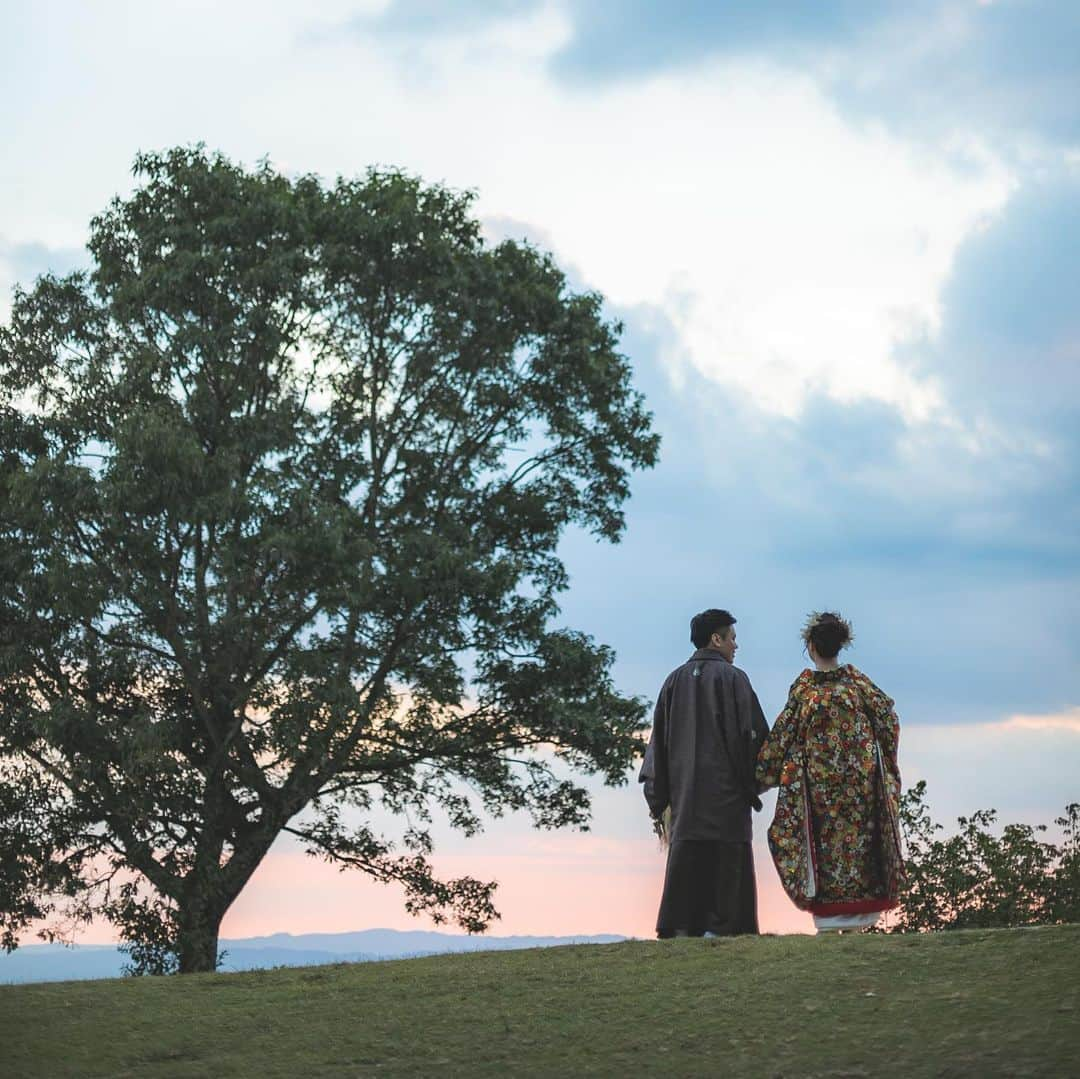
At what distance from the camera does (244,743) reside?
20.7 metres

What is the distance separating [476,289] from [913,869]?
35.3 feet

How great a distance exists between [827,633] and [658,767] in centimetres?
165

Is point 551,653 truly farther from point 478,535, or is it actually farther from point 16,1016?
point 16,1016

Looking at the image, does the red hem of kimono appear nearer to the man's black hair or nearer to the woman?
the woman

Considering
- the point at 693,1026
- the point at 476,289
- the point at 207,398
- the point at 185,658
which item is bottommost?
the point at 693,1026

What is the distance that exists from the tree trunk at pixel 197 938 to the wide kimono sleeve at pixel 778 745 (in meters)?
11.0

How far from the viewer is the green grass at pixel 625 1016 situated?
7.00 meters

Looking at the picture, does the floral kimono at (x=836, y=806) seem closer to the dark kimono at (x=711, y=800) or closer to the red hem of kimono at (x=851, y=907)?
the red hem of kimono at (x=851, y=907)

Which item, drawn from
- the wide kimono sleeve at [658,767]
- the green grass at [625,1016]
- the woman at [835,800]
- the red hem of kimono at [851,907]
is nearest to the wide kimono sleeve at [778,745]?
the woman at [835,800]

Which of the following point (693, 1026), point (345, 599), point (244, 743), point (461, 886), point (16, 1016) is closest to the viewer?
point (693, 1026)

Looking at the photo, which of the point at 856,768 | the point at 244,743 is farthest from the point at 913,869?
the point at 244,743

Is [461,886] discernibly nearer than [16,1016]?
No

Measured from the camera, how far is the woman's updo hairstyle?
431 inches

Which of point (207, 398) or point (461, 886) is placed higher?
point (207, 398)
